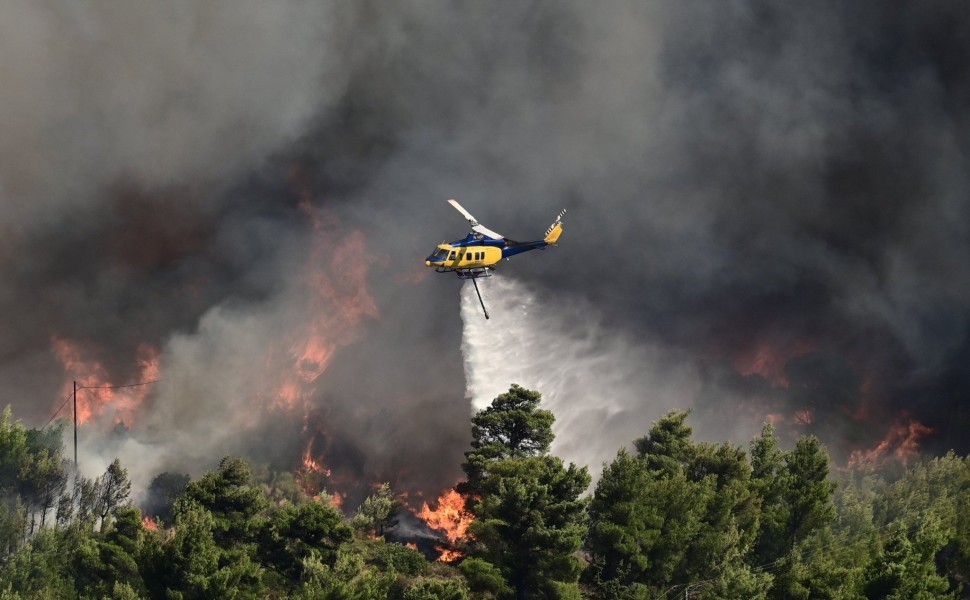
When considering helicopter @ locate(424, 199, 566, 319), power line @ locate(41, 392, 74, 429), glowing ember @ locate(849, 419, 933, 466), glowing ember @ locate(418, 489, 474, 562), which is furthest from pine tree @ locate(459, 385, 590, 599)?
power line @ locate(41, 392, 74, 429)

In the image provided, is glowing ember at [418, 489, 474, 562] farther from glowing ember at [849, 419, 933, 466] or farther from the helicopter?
glowing ember at [849, 419, 933, 466]

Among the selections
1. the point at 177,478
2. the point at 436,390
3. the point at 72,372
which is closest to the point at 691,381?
the point at 436,390

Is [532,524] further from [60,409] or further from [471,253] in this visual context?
[60,409]

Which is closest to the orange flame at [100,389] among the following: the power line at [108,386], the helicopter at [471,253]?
the power line at [108,386]

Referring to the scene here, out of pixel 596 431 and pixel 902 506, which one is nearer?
pixel 902 506

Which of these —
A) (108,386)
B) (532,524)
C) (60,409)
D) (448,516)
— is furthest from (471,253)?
(60,409)

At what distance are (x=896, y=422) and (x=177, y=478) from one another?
320 ft

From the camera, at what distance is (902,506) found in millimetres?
131500

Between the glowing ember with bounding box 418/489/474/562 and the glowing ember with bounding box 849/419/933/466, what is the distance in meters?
55.8

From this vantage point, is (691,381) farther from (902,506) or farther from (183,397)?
(183,397)

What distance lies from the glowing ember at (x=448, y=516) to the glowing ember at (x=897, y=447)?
55811 mm

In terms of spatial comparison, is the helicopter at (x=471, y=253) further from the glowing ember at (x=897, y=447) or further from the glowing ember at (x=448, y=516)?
the glowing ember at (x=897, y=447)

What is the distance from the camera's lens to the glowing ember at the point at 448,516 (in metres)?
136

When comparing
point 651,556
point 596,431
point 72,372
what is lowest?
point 651,556
